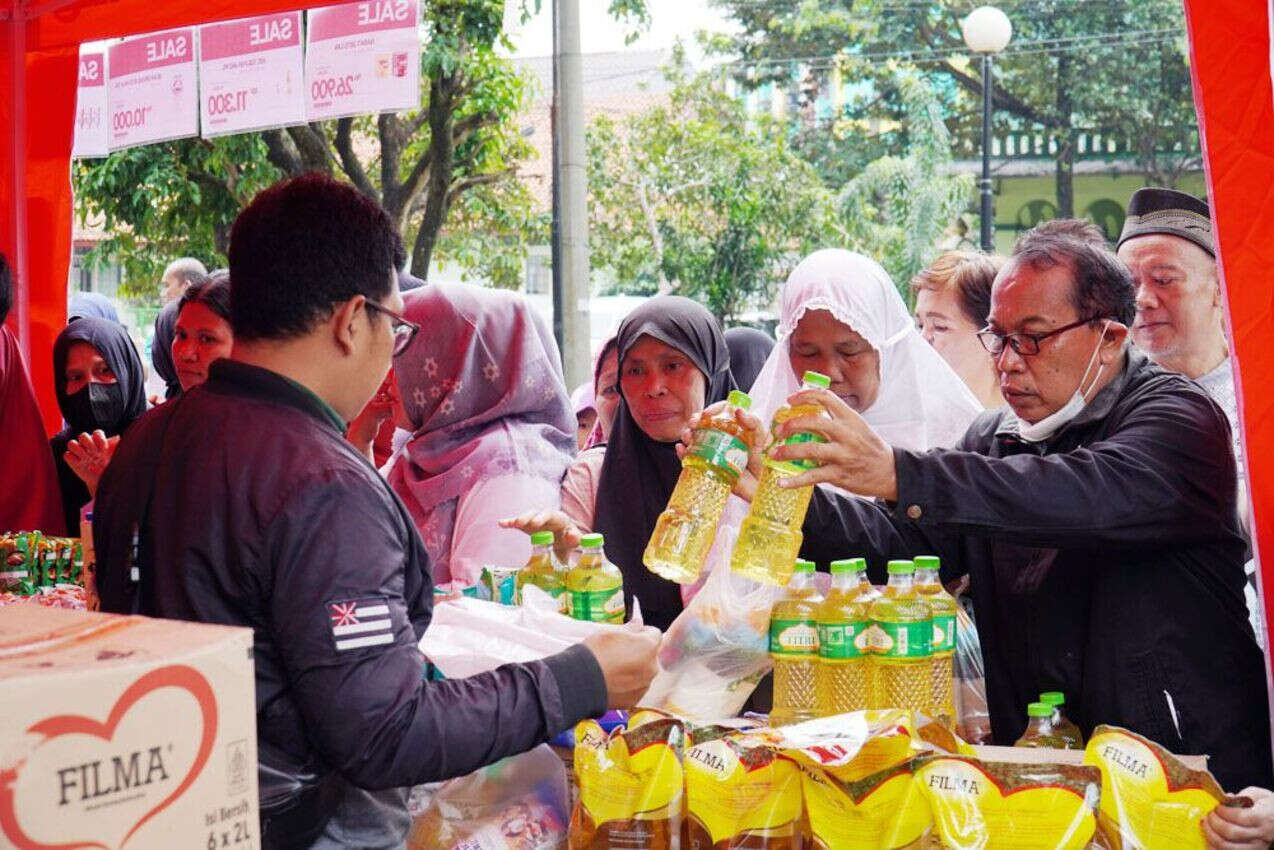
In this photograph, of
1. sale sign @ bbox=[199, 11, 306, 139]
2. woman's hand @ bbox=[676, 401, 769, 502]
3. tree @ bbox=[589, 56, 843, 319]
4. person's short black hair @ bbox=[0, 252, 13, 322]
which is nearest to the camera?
woman's hand @ bbox=[676, 401, 769, 502]

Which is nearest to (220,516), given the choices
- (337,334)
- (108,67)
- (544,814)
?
(337,334)

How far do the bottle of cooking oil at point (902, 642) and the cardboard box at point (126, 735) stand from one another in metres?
1.20

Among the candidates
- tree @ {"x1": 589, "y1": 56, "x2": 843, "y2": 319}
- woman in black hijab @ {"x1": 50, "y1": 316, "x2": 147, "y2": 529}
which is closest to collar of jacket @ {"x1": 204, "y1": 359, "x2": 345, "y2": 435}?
woman in black hijab @ {"x1": 50, "y1": 316, "x2": 147, "y2": 529}

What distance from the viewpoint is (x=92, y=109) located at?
20.2 feet

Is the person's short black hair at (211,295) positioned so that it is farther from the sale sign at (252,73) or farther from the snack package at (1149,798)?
the snack package at (1149,798)

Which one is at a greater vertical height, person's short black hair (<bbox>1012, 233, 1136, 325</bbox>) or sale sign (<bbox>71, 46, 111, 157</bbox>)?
sale sign (<bbox>71, 46, 111, 157</bbox>)

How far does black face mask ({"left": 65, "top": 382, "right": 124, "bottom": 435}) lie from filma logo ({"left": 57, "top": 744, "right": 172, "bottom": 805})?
Answer: 401 cm

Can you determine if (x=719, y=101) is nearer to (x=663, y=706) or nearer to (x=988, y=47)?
(x=988, y=47)

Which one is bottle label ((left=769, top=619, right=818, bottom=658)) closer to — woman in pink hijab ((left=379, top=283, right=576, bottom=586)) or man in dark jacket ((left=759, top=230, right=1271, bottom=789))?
man in dark jacket ((left=759, top=230, right=1271, bottom=789))

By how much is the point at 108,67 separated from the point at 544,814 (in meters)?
4.88

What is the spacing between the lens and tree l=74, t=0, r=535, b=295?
9672 millimetres

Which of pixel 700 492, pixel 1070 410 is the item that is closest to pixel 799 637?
pixel 700 492

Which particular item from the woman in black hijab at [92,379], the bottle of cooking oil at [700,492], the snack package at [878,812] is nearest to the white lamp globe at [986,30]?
the woman in black hijab at [92,379]

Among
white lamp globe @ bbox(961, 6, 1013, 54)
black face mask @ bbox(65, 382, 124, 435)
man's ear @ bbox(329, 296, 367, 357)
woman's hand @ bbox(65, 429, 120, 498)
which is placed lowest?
woman's hand @ bbox(65, 429, 120, 498)
